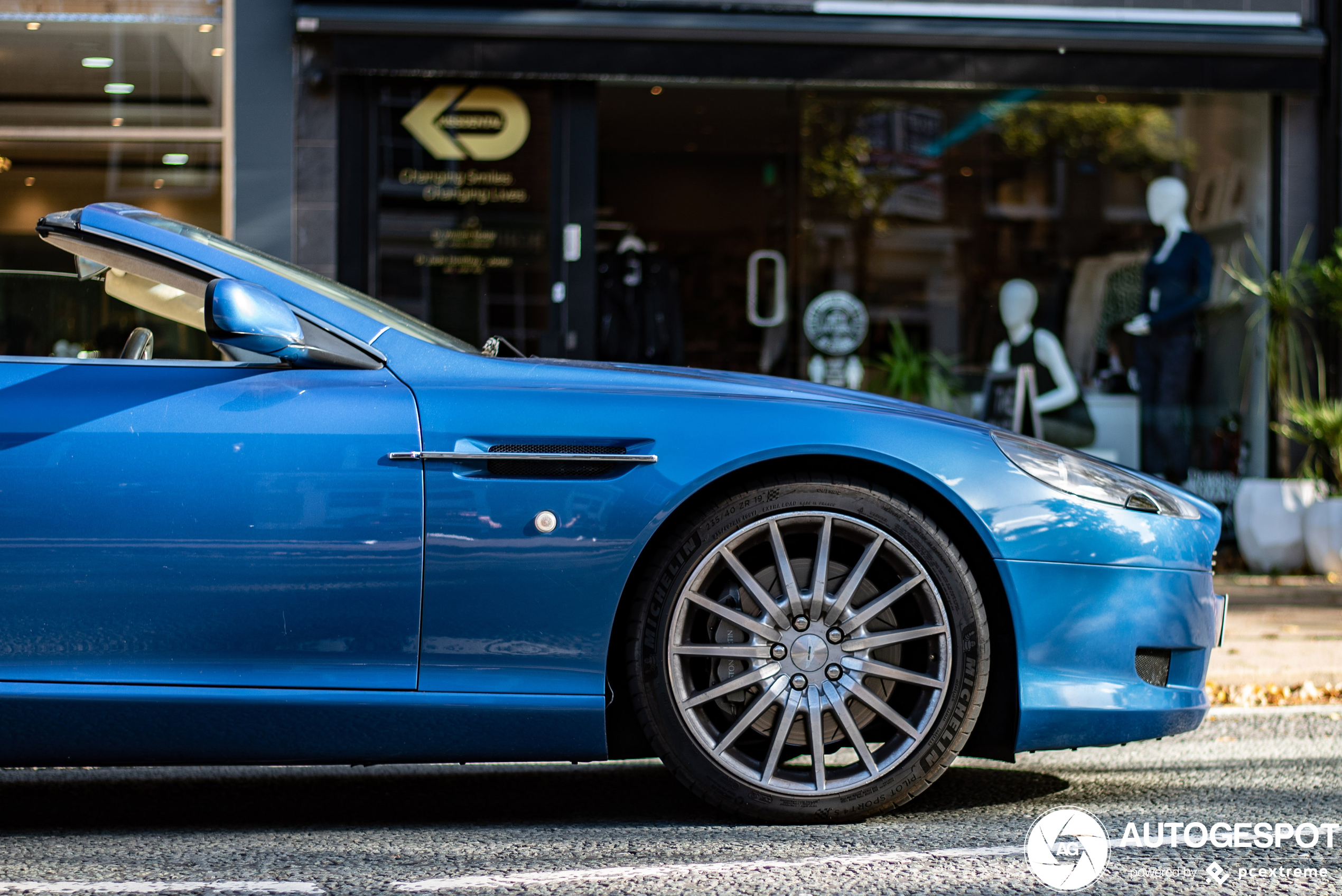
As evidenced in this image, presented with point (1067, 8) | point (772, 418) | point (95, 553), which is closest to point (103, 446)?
point (95, 553)

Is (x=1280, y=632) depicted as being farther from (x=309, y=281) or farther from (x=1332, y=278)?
(x=309, y=281)

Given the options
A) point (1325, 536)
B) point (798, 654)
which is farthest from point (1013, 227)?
point (798, 654)

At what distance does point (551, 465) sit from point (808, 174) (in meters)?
7.12

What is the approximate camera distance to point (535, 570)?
2.93m

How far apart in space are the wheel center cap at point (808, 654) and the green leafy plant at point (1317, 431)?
6242mm

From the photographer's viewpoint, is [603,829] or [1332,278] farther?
[1332,278]

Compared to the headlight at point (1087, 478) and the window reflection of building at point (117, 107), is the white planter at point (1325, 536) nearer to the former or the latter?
the headlight at point (1087, 478)

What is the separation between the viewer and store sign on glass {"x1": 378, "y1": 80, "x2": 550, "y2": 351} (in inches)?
351

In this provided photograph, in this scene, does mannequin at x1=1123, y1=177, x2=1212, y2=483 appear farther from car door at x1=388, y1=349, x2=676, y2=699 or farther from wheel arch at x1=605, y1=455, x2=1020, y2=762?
car door at x1=388, y1=349, x2=676, y2=699

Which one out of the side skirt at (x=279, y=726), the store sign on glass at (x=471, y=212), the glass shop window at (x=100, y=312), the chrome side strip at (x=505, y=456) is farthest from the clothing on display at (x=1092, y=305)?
the side skirt at (x=279, y=726)

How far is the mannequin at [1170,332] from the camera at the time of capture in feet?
31.2

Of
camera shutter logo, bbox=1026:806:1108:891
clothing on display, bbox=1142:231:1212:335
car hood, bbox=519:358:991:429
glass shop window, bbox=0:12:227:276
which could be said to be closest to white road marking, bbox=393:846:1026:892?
camera shutter logo, bbox=1026:806:1108:891

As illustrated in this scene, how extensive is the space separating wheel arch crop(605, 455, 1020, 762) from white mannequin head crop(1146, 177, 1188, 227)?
738cm

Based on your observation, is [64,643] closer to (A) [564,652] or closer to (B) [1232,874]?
(A) [564,652]
